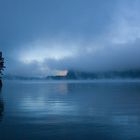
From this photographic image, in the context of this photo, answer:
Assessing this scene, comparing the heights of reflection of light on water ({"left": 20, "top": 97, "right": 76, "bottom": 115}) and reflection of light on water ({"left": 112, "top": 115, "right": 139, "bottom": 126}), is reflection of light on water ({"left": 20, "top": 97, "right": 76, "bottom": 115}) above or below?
above

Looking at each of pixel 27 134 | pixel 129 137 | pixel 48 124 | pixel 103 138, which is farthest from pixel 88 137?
pixel 48 124

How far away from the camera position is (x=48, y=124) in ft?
104

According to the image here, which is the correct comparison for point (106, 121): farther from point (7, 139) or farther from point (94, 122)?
point (7, 139)

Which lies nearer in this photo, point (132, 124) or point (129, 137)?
point (129, 137)

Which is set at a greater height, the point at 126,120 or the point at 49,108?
the point at 49,108

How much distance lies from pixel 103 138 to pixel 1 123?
38.8ft

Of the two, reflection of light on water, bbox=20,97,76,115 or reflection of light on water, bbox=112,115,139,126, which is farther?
reflection of light on water, bbox=20,97,76,115

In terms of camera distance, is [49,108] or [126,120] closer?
[126,120]

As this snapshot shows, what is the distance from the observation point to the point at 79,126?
30.6 meters

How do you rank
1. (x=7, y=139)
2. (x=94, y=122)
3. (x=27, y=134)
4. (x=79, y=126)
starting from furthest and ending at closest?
(x=94, y=122), (x=79, y=126), (x=27, y=134), (x=7, y=139)

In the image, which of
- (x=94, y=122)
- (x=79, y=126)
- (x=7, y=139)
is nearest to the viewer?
(x=7, y=139)

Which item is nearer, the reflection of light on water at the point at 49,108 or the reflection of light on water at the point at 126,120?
the reflection of light on water at the point at 126,120

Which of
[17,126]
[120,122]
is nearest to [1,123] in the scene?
[17,126]

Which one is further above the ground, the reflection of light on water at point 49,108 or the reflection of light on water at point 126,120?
the reflection of light on water at point 49,108
